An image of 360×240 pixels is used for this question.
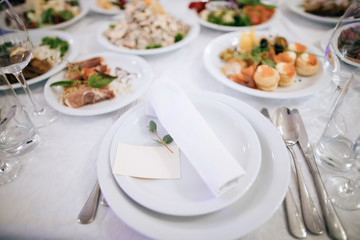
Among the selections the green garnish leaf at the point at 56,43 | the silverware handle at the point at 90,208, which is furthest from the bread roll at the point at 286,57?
the green garnish leaf at the point at 56,43

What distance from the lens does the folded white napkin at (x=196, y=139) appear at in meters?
0.54

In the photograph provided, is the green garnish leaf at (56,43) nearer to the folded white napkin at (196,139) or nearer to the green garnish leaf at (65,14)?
the green garnish leaf at (65,14)

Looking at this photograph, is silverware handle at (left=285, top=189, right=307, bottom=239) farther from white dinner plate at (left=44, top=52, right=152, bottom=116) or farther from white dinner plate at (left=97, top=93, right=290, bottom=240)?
white dinner plate at (left=44, top=52, right=152, bottom=116)

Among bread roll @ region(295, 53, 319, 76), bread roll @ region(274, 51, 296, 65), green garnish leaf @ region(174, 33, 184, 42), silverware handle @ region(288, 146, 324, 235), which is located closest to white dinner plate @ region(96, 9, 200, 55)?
green garnish leaf @ region(174, 33, 184, 42)

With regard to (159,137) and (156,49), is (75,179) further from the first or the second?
(156,49)

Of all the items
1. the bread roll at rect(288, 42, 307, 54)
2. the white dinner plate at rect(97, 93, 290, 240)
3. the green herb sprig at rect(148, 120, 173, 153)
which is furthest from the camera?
the bread roll at rect(288, 42, 307, 54)

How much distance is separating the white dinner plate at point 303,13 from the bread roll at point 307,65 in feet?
2.36

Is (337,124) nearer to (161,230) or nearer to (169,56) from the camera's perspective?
(161,230)

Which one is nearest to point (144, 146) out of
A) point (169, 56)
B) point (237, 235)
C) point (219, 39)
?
point (237, 235)

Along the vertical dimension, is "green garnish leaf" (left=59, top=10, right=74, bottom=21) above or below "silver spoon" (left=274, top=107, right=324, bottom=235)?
above

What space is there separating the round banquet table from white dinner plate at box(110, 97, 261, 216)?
0.13 metres

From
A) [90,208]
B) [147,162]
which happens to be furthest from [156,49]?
[90,208]

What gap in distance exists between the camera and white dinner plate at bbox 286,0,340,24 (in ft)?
5.27

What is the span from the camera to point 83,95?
1007 millimetres
